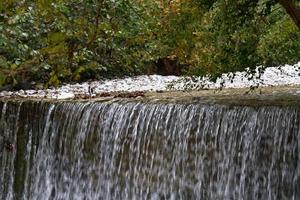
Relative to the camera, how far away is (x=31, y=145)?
8.07 meters

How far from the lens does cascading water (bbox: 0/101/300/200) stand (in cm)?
580

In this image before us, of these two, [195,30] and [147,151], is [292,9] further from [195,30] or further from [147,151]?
[147,151]

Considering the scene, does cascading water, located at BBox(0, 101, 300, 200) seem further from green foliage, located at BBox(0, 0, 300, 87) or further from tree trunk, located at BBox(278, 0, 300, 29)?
tree trunk, located at BBox(278, 0, 300, 29)

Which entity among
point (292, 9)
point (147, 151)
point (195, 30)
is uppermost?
point (195, 30)

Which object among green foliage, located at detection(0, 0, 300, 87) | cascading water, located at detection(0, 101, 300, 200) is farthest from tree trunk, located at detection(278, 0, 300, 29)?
cascading water, located at detection(0, 101, 300, 200)

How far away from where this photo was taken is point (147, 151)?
6895 mm

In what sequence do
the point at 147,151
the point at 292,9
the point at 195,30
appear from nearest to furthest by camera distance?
the point at 292,9 < the point at 195,30 < the point at 147,151

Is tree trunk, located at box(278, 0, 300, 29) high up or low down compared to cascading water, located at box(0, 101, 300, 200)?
up

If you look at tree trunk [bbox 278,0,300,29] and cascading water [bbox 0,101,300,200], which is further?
cascading water [bbox 0,101,300,200]

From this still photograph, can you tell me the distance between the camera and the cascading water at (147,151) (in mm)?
5801

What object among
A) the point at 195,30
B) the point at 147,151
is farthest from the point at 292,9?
the point at 147,151

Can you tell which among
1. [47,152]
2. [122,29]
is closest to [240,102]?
[122,29]

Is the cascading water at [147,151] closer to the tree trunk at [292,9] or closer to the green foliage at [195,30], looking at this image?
the green foliage at [195,30]

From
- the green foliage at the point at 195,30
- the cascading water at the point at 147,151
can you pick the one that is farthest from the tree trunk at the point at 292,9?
the cascading water at the point at 147,151
